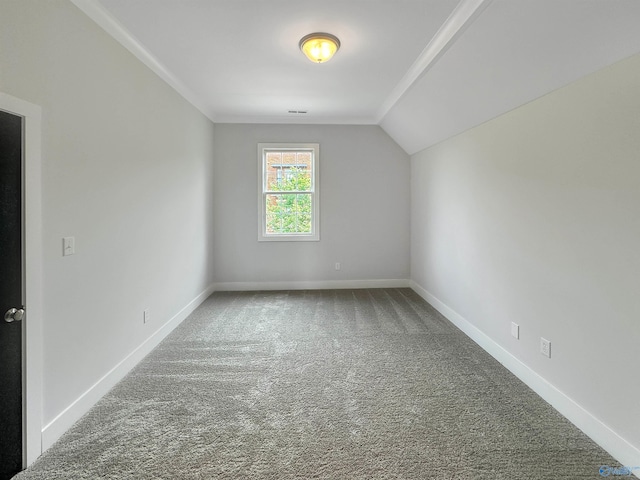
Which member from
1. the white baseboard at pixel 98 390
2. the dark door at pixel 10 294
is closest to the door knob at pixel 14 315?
the dark door at pixel 10 294

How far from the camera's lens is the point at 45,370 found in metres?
1.81

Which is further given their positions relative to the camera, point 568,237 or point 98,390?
point 98,390

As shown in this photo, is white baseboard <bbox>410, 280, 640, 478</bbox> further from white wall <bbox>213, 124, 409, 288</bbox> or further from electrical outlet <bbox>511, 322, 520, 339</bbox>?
white wall <bbox>213, 124, 409, 288</bbox>

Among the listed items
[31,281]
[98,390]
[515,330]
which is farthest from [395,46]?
[98,390]

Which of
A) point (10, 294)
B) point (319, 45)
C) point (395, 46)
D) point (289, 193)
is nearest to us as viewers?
point (10, 294)

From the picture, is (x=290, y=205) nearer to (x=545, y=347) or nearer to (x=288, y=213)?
(x=288, y=213)

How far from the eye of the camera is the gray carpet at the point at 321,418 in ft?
5.45

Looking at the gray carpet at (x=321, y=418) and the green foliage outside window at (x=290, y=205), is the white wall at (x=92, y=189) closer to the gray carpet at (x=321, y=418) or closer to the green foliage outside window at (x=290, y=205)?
the gray carpet at (x=321, y=418)

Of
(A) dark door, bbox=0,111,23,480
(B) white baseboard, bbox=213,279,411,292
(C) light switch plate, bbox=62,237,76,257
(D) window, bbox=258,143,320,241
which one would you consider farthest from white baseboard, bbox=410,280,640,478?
(C) light switch plate, bbox=62,237,76,257

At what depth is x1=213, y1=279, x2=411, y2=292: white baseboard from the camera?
17.0 feet

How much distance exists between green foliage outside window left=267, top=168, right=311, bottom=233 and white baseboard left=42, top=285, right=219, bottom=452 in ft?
7.18

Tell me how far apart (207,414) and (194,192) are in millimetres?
2886

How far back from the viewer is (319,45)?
2578 millimetres

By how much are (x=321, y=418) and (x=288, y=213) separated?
141 inches
